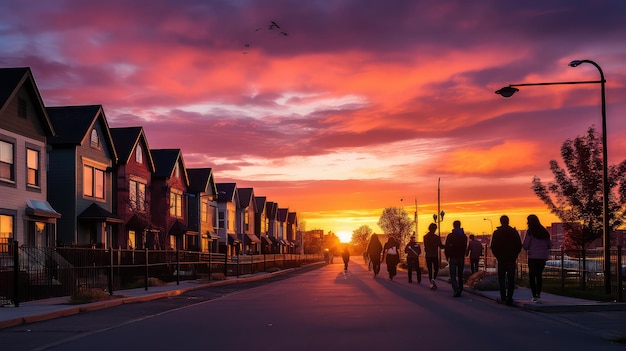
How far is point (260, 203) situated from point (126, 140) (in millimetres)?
52252

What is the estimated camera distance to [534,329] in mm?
12312

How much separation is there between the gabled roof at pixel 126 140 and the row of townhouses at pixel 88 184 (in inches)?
2.4

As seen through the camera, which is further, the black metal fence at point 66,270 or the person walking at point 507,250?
the black metal fence at point 66,270

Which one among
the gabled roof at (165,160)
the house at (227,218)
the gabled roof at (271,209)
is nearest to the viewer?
the gabled roof at (165,160)

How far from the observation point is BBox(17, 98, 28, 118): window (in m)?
30.9

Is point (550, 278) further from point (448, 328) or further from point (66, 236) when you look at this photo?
point (66, 236)

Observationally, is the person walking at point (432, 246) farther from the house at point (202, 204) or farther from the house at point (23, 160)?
the house at point (202, 204)

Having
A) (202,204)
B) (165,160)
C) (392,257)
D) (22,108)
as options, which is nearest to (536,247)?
(392,257)

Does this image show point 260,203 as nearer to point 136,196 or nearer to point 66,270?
point 136,196

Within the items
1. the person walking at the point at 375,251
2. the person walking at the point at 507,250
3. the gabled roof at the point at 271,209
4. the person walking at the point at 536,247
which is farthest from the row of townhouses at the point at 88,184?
the gabled roof at the point at 271,209

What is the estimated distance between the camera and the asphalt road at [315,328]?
1064cm

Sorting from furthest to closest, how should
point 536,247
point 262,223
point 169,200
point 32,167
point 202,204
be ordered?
point 262,223 → point 202,204 → point 169,200 → point 32,167 → point 536,247

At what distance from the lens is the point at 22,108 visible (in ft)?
102

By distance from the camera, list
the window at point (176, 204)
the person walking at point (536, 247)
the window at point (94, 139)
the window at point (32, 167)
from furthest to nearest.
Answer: the window at point (176, 204), the window at point (94, 139), the window at point (32, 167), the person walking at point (536, 247)
